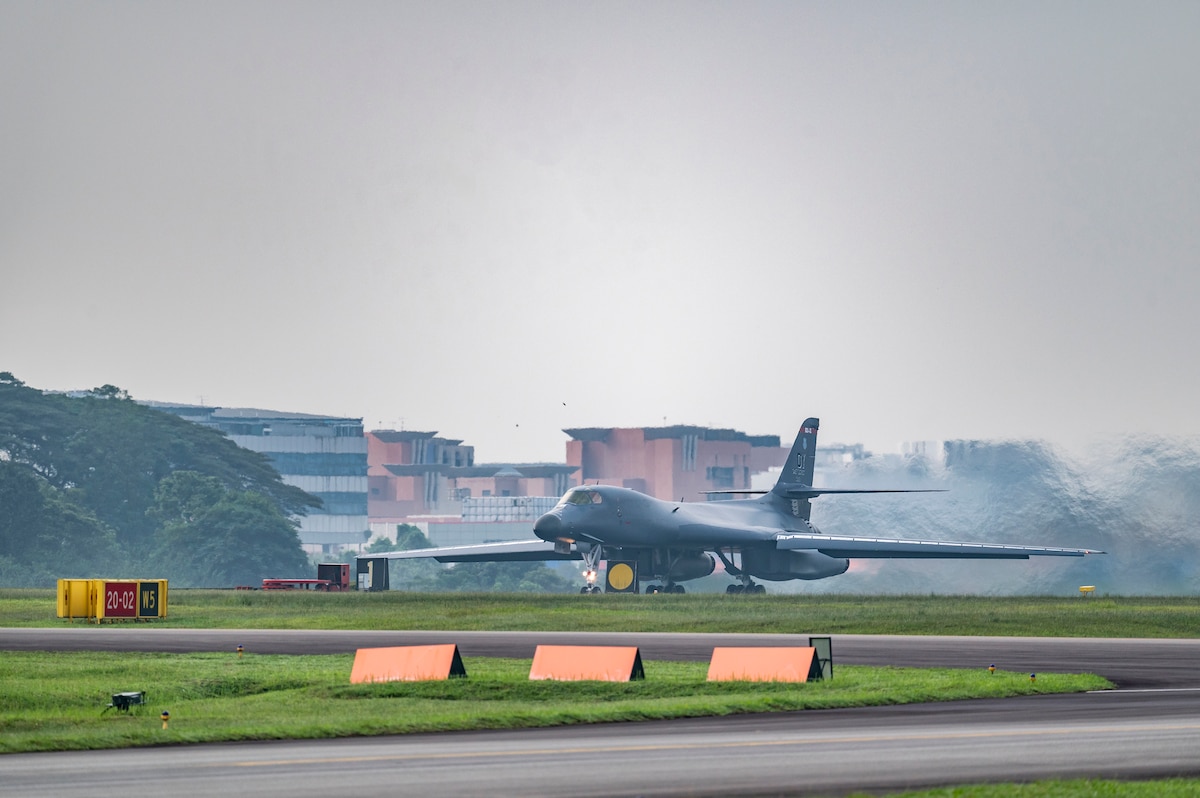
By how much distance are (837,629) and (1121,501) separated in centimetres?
2895

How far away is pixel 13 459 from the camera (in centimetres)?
13138

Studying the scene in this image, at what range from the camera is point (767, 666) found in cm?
2925

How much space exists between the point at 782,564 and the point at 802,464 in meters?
8.09

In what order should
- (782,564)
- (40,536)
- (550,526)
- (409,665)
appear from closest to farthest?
(409,665)
(550,526)
(782,564)
(40,536)

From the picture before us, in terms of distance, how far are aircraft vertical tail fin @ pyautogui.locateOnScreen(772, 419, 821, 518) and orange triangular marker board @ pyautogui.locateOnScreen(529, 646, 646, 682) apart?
58.7 meters

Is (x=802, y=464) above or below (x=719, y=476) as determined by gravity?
below

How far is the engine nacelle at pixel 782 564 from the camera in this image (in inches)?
3248

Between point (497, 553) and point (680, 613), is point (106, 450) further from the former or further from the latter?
point (680, 613)

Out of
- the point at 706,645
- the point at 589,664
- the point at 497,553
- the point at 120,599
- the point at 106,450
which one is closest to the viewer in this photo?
the point at 589,664

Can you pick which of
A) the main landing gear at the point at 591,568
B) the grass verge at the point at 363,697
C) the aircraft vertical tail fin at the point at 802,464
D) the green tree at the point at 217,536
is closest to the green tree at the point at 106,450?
the green tree at the point at 217,536

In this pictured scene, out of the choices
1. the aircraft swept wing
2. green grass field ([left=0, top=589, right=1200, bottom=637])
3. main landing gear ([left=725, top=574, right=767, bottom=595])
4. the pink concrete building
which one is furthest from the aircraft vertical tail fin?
the pink concrete building

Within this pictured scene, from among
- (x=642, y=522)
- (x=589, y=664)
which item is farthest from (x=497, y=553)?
Answer: (x=589, y=664)

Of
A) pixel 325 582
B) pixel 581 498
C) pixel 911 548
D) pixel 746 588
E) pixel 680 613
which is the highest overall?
Result: pixel 581 498

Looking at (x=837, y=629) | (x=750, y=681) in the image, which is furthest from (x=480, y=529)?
(x=750, y=681)
